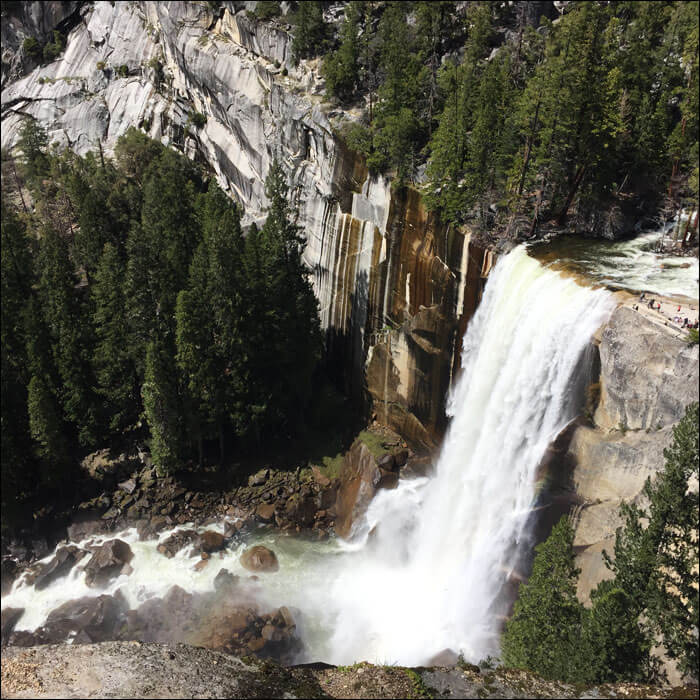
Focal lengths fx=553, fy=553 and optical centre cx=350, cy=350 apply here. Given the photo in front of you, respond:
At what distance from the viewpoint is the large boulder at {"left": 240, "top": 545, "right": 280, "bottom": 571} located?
109 ft

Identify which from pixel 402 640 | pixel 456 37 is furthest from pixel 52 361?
pixel 456 37

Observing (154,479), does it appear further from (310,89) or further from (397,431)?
(310,89)

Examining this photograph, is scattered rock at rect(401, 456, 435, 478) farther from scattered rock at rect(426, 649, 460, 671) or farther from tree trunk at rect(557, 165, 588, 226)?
tree trunk at rect(557, 165, 588, 226)

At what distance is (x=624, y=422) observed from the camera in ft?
72.9

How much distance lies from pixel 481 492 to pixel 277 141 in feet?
123

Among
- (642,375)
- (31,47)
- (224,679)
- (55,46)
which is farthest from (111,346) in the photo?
(31,47)

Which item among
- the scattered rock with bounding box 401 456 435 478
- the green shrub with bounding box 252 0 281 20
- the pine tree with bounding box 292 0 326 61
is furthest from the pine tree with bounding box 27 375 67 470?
the green shrub with bounding box 252 0 281 20

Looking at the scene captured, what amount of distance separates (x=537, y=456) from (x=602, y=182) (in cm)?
1584

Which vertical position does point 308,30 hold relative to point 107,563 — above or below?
above

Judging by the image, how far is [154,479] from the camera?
37969 mm

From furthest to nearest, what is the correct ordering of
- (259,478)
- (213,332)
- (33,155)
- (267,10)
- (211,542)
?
1. (33,155)
2. (267,10)
3. (259,478)
4. (213,332)
5. (211,542)

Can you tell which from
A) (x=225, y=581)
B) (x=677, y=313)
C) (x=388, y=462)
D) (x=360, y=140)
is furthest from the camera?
(x=360, y=140)

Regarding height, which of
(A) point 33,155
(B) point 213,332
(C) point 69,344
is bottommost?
(C) point 69,344

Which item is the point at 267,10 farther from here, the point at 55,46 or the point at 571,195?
the point at 55,46
